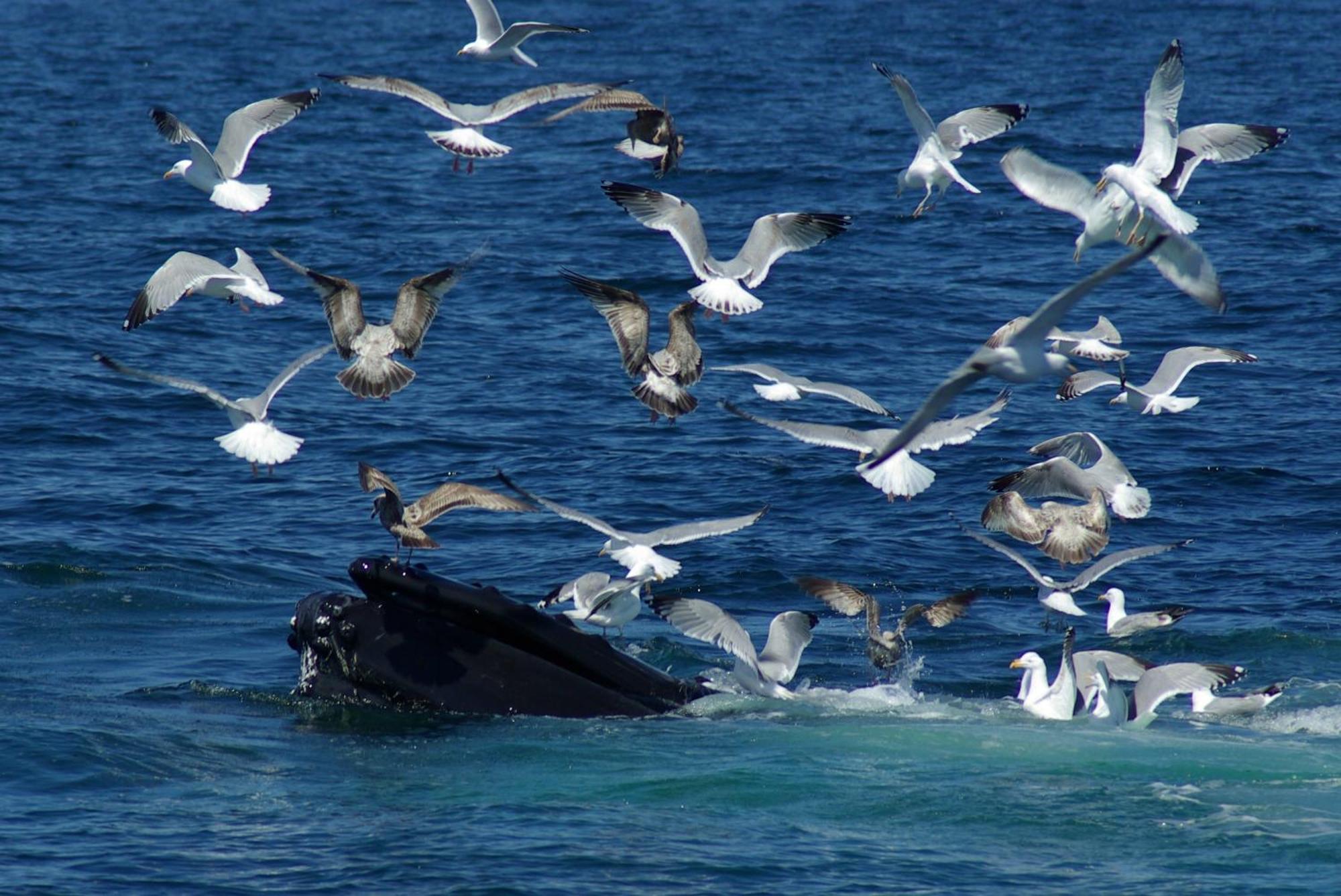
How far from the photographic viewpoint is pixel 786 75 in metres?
50.8

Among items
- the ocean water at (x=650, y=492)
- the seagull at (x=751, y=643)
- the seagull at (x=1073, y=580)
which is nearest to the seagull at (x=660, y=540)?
the seagull at (x=751, y=643)

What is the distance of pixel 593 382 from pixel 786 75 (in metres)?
25.3

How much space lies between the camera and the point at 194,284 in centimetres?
1886

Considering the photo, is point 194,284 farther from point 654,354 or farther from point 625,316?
A: point 654,354

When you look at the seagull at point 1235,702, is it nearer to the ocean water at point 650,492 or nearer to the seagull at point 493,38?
the ocean water at point 650,492

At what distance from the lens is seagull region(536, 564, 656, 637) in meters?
16.5

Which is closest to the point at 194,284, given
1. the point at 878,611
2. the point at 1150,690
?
the point at 878,611

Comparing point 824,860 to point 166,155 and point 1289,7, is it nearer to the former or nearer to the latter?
point 166,155

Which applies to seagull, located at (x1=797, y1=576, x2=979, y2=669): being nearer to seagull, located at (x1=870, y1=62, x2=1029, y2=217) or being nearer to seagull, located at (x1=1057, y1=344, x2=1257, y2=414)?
seagull, located at (x1=1057, y1=344, x2=1257, y2=414)

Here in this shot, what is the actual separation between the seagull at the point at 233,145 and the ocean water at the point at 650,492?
12.4ft

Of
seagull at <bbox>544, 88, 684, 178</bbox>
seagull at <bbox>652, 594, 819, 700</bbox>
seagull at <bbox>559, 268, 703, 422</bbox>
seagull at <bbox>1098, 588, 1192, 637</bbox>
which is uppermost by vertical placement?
seagull at <bbox>544, 88, 684, 178</bbox>

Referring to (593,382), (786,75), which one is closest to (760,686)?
(593,382)

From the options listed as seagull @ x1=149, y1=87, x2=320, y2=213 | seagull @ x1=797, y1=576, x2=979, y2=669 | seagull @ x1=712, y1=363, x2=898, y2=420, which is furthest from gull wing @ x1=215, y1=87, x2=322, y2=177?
seagull @ x1=797, y1=576, x2=979, y2=669

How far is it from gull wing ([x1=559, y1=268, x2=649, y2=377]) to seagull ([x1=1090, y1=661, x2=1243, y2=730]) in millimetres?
4829
